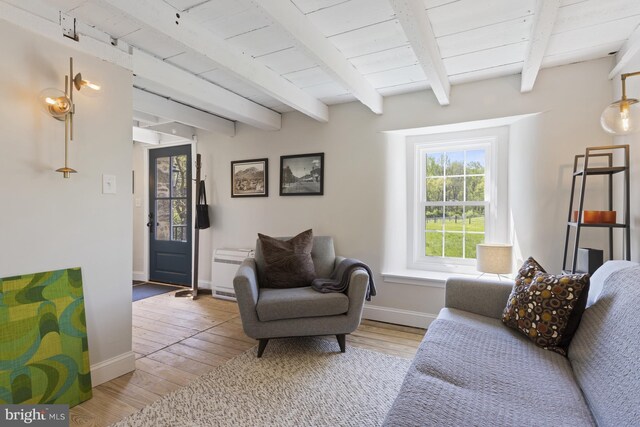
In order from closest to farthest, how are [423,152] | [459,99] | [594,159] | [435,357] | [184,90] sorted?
[435,357] → [594,159] → [184,90] → [459,99] → [423,152]

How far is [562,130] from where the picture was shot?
2.50 meters

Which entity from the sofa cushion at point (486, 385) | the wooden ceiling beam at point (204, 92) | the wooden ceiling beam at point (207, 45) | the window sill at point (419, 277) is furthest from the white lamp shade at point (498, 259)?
the wooden ceiling beam at point (204, 92)

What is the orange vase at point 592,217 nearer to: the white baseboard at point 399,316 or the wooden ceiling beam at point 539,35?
the wooden ceiling beam at point 539,35

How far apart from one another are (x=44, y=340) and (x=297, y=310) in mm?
1454

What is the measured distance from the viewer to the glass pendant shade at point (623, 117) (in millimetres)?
1702

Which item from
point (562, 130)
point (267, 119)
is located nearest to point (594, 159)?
point (562, 130)

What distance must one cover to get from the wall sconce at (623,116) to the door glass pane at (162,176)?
481cm

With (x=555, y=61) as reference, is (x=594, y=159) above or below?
below

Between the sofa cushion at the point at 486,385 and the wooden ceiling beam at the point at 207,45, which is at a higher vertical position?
the wooden ceiling beam at the point at 207,45

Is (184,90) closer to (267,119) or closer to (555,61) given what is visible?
(267,119)

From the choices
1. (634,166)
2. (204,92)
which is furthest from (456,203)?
(204,92)

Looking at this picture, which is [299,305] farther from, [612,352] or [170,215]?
[170,215]

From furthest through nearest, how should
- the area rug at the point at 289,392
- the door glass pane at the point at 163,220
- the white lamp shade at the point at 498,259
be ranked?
the door glass pane at the point at 163,220
the white lamp shade at the point at 498,259
the area rug at the point at 289,392

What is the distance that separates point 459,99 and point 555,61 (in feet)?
2.31
